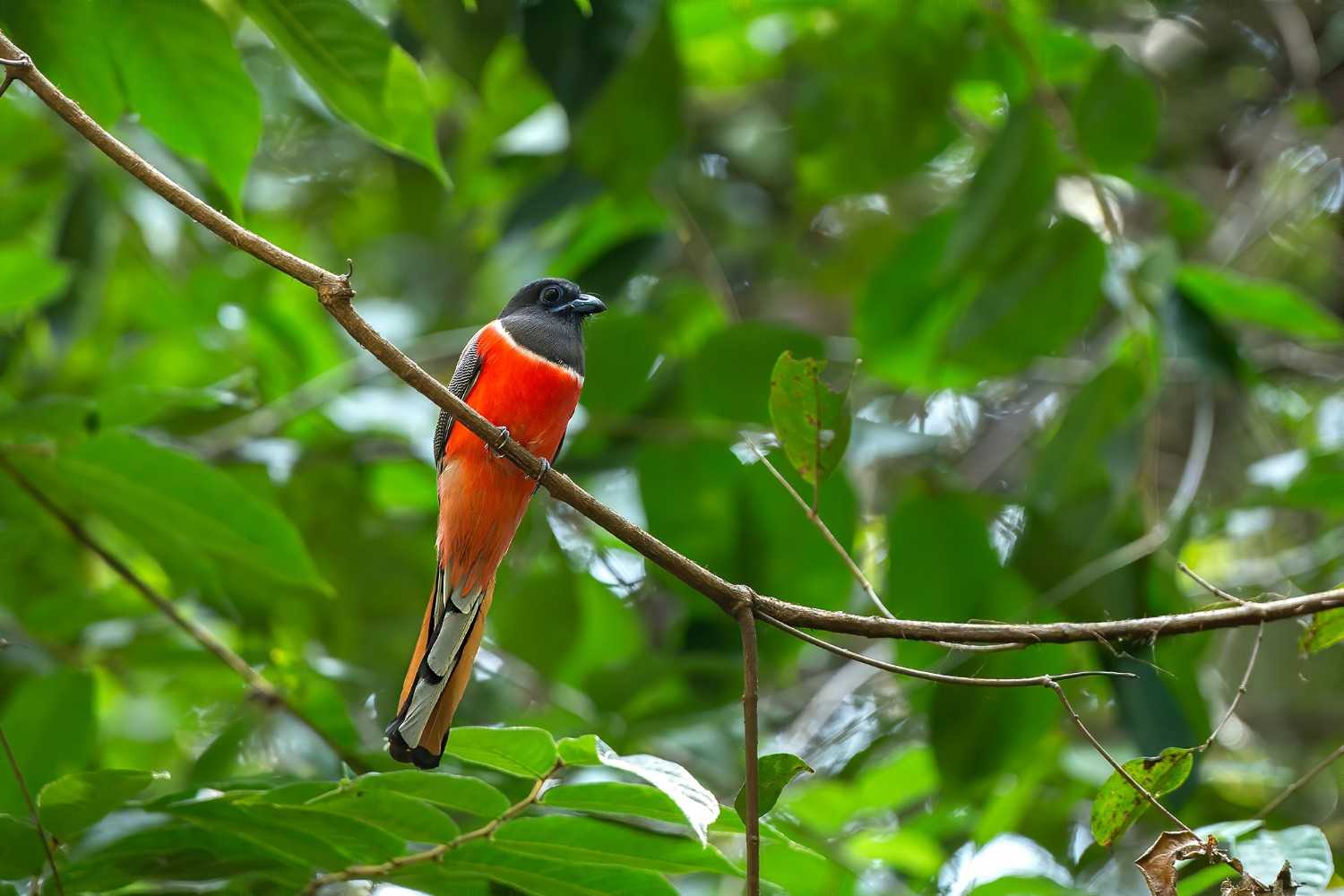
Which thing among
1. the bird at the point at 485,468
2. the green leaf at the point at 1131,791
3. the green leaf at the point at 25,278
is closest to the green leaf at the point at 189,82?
the bird at the point at 485,468

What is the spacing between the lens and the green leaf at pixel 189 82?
2635mm

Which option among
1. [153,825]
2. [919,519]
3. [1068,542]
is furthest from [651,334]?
[153,825]

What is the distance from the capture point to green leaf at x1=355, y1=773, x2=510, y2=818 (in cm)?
210

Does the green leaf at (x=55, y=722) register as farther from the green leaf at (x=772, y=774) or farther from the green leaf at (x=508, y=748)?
the green leaf at (x=772, y=774)

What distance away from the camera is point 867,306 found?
413 cm

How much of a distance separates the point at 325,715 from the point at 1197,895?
198 cm

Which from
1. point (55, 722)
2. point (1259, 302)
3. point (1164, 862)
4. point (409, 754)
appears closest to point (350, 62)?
point (409, 754)

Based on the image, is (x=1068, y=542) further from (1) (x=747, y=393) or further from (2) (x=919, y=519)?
(1) (x=747, y=393)

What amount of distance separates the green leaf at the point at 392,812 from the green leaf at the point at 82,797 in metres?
0.30

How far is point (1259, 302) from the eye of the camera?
3.85 metres

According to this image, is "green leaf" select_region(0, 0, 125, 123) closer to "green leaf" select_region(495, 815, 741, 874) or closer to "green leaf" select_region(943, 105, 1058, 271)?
"green leaf" select_region(495, 815, 741, 874)

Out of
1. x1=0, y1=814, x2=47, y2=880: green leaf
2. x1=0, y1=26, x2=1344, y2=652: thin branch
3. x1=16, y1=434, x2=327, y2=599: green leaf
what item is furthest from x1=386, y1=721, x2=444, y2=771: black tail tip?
x1=0, y1=26, x2=1344, y2=652: thin branch

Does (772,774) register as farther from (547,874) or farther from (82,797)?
(82,797)

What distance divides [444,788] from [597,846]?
0.29 meters
